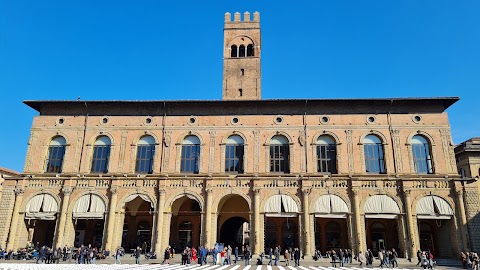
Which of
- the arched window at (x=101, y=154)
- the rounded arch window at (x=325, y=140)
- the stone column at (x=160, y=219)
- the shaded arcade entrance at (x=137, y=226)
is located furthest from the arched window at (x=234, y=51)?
the stone column at (x=160, y=219)

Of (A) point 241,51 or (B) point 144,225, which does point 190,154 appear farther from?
(A) point 241,51

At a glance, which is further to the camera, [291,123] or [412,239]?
[291,123]

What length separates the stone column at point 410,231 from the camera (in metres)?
27.7

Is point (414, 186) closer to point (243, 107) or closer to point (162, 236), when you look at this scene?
point (243, 107)

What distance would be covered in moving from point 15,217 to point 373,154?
3156cm

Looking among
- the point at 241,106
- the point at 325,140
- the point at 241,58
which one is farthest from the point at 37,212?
the point at 241,58

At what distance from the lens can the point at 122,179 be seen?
31.2m

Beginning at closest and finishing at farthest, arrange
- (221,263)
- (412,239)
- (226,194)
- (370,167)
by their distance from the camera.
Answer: (221,263), (412,239), (226,194), (370,167)

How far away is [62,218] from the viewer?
30625 millimetres

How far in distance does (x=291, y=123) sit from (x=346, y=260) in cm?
1298

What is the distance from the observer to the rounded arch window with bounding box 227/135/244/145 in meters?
34.0

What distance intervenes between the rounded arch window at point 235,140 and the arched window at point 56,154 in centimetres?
1571

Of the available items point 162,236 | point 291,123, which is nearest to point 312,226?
point 291,123

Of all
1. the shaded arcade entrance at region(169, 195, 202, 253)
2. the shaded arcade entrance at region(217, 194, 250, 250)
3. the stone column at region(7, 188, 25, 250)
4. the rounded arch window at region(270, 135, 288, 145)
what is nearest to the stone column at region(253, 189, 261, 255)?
the shaded arcade entrance at region(217, 194, 250, 250)
